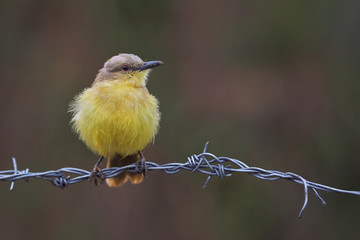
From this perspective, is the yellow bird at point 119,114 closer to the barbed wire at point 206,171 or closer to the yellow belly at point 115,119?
the yellow belly at point 115,119

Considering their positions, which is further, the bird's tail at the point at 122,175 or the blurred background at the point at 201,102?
the blurred background at the point at 201,102

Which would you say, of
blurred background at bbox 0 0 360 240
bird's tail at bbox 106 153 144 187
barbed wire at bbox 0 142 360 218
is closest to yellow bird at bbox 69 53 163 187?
bird's tail at bbox 106 153 144 187

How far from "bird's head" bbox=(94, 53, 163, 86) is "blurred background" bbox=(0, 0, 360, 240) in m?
2.49

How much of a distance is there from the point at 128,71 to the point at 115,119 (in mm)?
876

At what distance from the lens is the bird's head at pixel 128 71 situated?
19.8 feet

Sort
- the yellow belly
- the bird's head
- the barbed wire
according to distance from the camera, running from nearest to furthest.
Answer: the barbed wire < the yellow belly < the bird's head

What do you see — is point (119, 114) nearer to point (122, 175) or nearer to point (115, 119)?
point (115, 119)

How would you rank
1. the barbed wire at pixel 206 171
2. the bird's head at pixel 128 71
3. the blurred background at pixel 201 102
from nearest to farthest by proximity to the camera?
the barbed wire at pixel 206 171 < the bird's head at pixel 128 71 < the blurred background at pixel 201 102

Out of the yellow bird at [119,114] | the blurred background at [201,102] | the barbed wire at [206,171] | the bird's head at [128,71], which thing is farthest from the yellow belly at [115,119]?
the blurred background at [201,102]

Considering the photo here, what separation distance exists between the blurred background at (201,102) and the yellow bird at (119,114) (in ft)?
8.31

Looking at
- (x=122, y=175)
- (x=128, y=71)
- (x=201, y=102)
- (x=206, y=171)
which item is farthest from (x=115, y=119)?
(x=201, y=102)

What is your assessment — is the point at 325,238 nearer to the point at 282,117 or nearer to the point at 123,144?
the point at 282,117

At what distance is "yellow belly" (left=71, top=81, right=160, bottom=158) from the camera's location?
5.42m

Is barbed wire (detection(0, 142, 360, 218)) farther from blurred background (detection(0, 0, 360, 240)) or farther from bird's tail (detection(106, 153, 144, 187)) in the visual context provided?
blurred background (detection(0, 0, 360, 240))
